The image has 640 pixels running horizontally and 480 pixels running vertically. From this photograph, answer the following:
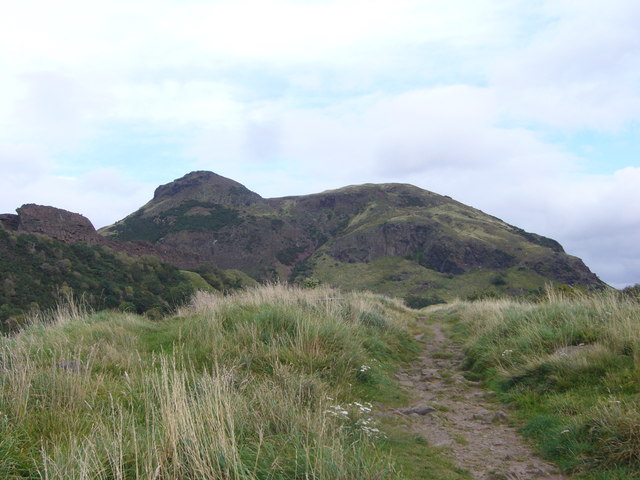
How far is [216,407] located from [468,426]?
3.68 m

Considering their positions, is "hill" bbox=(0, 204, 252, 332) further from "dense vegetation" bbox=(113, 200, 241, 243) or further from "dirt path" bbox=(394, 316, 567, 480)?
"dense vegetation" bbox=(113, 200, 241, 243)

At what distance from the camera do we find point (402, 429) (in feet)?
17.5

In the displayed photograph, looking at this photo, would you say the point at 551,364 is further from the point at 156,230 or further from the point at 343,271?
the point at 156,230

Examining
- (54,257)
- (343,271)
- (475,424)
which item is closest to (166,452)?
(475,424)

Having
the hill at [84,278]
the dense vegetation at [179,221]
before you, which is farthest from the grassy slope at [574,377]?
the dense vegetation at [179,221]

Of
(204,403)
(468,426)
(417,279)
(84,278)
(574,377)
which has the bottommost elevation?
(417,279)

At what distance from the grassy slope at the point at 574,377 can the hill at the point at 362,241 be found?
60.6 m

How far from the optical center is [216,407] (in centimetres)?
342

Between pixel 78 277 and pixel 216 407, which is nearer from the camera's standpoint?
pixel 216 407

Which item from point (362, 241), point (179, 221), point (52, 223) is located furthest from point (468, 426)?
point (179, 221)

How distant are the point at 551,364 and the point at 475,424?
1628mm

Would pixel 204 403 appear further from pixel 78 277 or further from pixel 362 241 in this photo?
pixel 362 241

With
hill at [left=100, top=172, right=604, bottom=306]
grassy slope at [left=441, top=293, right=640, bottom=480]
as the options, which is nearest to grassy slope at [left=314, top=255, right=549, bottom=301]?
hill at [left=100, top=172, right=604, bottom=306]

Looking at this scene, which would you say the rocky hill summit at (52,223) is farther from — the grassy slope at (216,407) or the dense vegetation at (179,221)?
the grassy slope at (216,407)
